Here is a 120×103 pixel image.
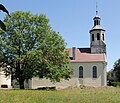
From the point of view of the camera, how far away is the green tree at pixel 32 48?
42812mm

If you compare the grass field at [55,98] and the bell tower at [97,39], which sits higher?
the bell tower at [97,39]

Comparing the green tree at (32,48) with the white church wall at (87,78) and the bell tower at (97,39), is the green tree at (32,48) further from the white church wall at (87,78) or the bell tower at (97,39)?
the bell tower at (97,39)

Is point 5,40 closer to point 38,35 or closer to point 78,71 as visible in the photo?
point 38,35

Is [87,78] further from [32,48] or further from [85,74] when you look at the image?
[32,48]

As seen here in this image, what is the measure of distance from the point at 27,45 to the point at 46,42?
282 centimetres

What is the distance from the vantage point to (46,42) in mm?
43875

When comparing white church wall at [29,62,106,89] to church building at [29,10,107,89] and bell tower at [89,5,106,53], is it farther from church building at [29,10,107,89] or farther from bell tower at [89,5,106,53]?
bell tower at [89,5,106,53]

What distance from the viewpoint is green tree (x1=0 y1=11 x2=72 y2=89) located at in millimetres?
42812

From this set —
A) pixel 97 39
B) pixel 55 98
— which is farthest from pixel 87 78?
pixel 55 98

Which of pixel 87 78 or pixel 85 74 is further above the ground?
pixel 85 74

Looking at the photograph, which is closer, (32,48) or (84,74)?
(32,48)

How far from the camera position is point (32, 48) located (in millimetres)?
44312

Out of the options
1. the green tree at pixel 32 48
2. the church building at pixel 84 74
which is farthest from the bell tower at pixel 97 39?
the green tree at pixel 32 48

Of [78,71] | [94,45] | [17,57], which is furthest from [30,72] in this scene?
[94,45]
